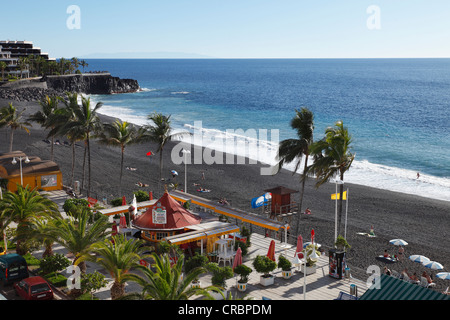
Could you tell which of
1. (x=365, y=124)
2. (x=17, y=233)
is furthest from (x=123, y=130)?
(x=365, y=124)

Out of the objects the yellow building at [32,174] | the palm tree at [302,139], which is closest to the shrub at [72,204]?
the yellow building at [32,174]

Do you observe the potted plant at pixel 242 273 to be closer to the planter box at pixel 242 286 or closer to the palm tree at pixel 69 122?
the planter box at pixel 242 286

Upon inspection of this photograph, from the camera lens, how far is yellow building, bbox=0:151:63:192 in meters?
38.2

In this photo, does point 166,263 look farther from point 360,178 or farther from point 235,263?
point 360,178

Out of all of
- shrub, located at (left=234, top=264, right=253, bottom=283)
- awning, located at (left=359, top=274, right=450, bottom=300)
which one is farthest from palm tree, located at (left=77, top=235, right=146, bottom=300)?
awning, located at (left=359, top=274, right=450, bottom=300)

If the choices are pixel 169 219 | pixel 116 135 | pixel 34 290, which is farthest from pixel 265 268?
pixel 116 135

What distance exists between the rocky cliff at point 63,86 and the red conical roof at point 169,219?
94222mm

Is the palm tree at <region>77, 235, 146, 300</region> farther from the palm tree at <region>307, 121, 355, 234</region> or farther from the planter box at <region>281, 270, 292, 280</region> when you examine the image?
the palm tree at <region>307, 121, 355, 234</region>

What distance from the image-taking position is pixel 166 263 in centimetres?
1609

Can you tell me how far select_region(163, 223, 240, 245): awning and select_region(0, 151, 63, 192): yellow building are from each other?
1914cm

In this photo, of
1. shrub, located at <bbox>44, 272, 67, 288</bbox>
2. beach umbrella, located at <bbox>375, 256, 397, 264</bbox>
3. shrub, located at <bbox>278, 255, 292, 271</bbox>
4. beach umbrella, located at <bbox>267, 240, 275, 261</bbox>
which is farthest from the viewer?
beach umbrella, located at <bbox>375, 256, 397, 264</bbox>

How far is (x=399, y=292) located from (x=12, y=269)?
17.3 m

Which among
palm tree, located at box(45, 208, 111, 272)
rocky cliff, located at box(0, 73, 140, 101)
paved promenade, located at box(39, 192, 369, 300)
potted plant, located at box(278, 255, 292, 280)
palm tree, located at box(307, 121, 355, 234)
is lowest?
paved promenade, located at box(39, 192, 369, 300)
